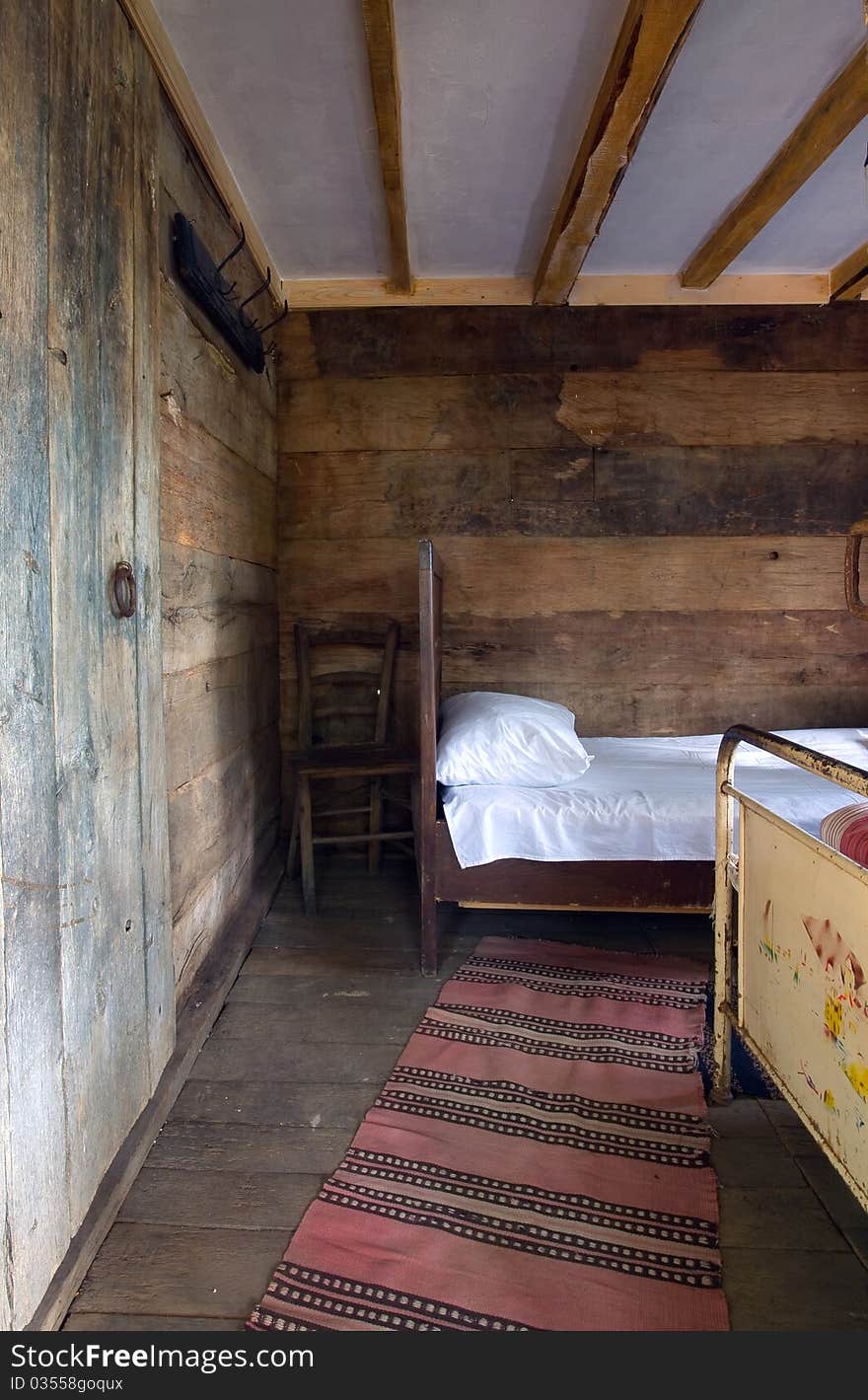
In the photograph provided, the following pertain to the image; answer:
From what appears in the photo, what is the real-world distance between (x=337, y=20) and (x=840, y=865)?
6.41 feet

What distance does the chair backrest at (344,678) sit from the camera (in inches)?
123

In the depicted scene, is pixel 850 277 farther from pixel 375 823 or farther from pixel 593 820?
pixel 375 823

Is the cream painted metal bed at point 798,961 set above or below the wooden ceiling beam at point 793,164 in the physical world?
below

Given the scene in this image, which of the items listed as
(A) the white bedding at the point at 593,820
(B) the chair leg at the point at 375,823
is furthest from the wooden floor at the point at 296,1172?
(B) the chair leg at the point at 375,823

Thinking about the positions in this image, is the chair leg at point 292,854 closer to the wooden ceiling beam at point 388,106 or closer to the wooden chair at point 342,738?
the wooden chair at point 342,738

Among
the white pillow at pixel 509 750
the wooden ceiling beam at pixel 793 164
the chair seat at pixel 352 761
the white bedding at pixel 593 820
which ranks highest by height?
the wooden ceiling beam at pixel 793 164

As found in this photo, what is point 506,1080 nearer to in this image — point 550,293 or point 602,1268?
point 602,1268

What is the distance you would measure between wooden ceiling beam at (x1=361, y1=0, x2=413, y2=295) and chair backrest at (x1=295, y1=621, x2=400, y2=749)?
1.40 metres

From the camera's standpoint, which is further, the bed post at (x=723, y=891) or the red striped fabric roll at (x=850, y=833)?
the bed post at (x=723, y=891)

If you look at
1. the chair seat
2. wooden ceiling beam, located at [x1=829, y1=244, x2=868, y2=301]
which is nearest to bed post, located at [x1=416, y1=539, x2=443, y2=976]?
the chair seat

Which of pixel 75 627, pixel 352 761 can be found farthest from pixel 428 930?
pixel 75 627

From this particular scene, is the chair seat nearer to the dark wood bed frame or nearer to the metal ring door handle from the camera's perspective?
the dark wood bed frame

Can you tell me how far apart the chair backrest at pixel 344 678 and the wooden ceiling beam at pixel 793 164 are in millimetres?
1778

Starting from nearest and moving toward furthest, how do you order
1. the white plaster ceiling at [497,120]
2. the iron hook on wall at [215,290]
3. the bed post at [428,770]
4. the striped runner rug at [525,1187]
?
the striped runner rug at [525,1187], the white plaster ceiling at [497,120], the iron hook on wall at [215,290], the bed post at [428,770]
